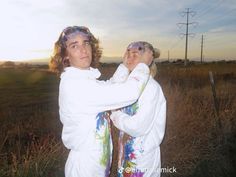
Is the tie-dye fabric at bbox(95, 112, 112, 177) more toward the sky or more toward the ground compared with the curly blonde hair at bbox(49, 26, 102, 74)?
more toward the ground

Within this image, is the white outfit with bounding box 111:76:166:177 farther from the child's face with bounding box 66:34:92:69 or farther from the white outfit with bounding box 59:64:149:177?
the child's face with bounding box 66:34:92:69

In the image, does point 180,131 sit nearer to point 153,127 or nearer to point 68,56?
point 153,127

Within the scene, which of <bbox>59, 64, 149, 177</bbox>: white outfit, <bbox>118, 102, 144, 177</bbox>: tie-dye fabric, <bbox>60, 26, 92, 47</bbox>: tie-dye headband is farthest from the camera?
<bbox>118, 102, 144, 177</bbox>: tie-dye fabric

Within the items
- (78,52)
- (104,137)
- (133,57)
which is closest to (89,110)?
(104,137)

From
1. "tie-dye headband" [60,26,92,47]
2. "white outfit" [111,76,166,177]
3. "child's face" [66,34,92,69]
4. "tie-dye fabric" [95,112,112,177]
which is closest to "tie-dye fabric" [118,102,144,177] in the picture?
"white outfit" [111,76,166,177]

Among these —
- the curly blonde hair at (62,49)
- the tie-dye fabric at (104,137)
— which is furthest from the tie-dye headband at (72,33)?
the tie-dye fabric at (104,137)

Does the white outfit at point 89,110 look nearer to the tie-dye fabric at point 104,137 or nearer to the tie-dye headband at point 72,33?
the tie-dye fabric at point 104,137

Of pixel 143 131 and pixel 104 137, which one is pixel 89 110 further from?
pixel 143 131

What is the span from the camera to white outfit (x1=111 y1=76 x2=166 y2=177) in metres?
2.31

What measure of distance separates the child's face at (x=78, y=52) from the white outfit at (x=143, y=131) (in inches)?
18.0

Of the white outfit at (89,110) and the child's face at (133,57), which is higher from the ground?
the child's face at (133,57)

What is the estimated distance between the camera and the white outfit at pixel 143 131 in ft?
7.57

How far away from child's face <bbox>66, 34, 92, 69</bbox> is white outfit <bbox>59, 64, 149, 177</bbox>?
8 centimetres

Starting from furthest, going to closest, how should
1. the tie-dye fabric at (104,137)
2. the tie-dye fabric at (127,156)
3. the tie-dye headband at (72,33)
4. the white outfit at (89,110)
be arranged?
1. the tie-dye fabric at (127,156)
2. the tie-dye headband at (72,33)
3. the tie-dye fabric at (104,137)
4. the white outfit at (89,110)
